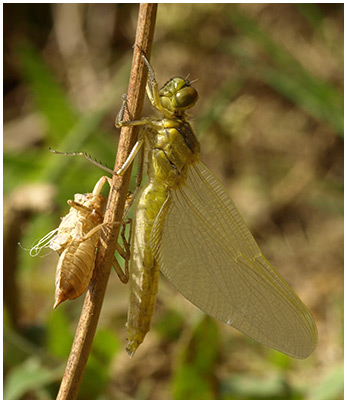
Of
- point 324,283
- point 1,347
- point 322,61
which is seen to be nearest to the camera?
point 1,347

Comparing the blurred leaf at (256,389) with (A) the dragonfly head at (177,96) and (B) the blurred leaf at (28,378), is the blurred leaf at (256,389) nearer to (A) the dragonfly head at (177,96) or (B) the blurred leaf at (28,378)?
(B) the blurred leaf at (28,378)

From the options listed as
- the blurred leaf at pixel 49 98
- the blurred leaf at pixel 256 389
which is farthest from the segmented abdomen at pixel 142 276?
the blurred leaf at pixel 49 98

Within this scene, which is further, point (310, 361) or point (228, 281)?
point (310, 361)

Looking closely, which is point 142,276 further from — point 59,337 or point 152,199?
point 59,337

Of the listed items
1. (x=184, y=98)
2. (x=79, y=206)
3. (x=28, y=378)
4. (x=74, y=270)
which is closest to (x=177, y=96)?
(x=184, y=98)

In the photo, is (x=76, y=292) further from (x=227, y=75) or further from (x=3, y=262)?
(x=227, y=75)

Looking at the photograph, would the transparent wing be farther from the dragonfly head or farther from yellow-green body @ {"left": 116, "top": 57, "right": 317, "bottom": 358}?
the dragonfly head

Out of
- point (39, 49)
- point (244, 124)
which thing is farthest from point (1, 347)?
point (39, 49)

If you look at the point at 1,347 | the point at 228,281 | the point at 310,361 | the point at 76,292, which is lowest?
the point at 310,361
